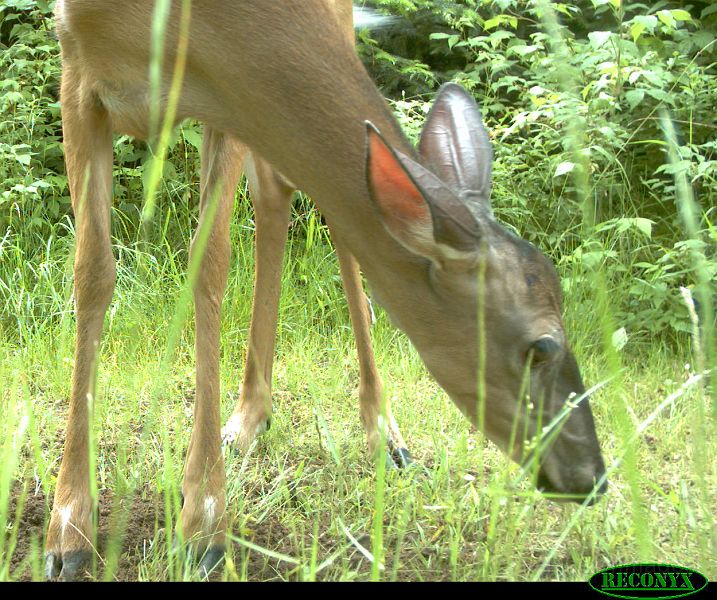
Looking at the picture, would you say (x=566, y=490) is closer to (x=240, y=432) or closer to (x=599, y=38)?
(x=240, y=432)

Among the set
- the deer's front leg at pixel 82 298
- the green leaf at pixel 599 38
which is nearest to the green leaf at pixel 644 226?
the green leaf at pixel 599 38

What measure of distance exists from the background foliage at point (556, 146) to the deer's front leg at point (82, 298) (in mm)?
2183

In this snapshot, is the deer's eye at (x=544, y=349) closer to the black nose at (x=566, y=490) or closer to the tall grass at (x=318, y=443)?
the tall grass at (x=318, y=443)

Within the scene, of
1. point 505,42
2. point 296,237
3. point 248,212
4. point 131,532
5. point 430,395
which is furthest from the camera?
point 505,42

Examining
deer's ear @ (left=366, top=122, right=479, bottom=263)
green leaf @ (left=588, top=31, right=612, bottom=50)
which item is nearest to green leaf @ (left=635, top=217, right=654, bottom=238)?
green leaf @ (left=588, top=31, right=612, bottom=50)

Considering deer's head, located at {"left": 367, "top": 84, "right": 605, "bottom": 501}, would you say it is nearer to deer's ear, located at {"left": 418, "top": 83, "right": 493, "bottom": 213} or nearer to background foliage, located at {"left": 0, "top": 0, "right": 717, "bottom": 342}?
deer's ear, located at {"left": 418, "top": 83, "right": 493, "bottom": 213}

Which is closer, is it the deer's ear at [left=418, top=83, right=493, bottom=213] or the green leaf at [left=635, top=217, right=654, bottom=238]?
the deer's ear at [left=418, top=83, right=493, bottom=213]

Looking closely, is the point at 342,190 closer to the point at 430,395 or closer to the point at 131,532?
Result: the point at 131,532

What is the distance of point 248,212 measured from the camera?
550 cm

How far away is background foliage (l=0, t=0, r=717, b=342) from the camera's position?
15.9 feet

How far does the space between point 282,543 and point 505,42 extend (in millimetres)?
4634

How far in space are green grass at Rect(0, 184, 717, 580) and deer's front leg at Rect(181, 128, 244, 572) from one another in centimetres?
8

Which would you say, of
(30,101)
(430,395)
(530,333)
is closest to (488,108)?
(430,395)

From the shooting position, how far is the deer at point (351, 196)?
7.93 feet
